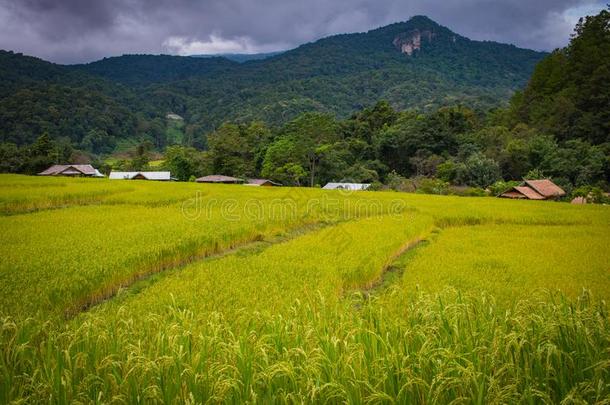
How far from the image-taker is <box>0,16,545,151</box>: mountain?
8394 centimetres

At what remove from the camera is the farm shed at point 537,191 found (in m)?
31.9

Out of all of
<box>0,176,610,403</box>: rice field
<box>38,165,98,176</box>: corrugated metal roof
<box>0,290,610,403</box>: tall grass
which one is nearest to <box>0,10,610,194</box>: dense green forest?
<box>38,165,98,176</box>: corrugated metal roof

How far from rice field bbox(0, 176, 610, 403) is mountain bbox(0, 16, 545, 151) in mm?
75520

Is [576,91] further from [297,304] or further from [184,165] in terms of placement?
[184,165]

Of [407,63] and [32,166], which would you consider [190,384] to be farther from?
[407,63]

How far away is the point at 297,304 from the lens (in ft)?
18.9

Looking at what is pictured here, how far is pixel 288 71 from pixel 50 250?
17741 centimetres

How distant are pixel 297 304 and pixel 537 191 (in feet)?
109

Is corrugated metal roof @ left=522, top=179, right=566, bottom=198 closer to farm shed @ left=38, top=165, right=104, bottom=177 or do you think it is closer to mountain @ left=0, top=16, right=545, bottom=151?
mountain @ left=0, top=16, right=545, bottom=151

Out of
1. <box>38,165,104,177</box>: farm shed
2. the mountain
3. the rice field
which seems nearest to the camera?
the rice field

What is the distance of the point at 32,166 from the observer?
5075cm

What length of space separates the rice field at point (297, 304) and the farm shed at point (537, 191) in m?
15.4

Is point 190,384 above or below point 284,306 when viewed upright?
above

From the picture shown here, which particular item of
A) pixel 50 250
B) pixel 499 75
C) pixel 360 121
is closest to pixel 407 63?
pixel 499 75
